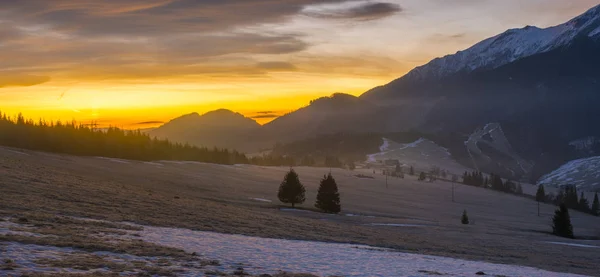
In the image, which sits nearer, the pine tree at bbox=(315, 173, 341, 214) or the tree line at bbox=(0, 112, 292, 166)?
the pine tree at bbox=(315, 173, 341, 214)

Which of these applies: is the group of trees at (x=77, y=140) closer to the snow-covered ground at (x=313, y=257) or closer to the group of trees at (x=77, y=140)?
the group of trees at (x=77, y=140)

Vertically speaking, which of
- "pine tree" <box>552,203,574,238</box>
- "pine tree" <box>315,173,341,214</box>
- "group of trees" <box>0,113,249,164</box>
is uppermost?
"group of trees" <box>0,113,249,164</box>

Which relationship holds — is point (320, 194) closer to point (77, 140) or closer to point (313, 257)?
point (313, 257)

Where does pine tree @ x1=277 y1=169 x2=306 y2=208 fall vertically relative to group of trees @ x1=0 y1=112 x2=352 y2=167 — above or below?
below

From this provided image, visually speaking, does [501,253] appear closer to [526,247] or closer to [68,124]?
[526,247]

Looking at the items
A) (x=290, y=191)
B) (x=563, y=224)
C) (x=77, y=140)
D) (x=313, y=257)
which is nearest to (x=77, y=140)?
(x=77, y=140)

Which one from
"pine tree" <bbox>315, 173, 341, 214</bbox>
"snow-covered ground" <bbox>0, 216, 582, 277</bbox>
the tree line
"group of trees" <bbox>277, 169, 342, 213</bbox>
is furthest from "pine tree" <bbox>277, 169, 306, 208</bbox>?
the tree line

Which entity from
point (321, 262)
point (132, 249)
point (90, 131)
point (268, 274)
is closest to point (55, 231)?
point (132, 249)

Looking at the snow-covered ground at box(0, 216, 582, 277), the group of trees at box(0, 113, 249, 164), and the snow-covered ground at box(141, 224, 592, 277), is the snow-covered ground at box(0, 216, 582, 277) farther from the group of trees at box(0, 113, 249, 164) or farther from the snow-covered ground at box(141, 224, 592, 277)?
the group of trees at box(0, 113, 249, 164)

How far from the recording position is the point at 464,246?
4844cm

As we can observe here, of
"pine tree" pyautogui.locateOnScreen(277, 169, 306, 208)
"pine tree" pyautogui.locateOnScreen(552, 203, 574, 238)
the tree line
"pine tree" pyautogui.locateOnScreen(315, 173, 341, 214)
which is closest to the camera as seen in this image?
"pine tree" pyautogui.locateOnScreen(315, 173, 341, 214)

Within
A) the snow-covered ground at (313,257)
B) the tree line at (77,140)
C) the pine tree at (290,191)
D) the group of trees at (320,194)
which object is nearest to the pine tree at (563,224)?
the group of trees at (320,194)

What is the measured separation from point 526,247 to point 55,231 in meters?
43.9

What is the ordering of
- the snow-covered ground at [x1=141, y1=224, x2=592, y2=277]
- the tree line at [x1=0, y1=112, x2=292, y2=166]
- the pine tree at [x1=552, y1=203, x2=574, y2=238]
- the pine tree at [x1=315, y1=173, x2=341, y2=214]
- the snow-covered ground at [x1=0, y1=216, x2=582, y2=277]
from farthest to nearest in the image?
the tree line at [x1=0, y1=112, x2=292, y2=166] → the pine tree at [x1=552, y1=203, x2=574, y2=238] → the pine tree at [x1=315, y1=173, x2=341, y2=214] → the snow-covered ground at [x1=141, y1=224, x2=592, y2=277] → the snow-covered ground at [x1=0, y1=216, x2=582, y2=277]
